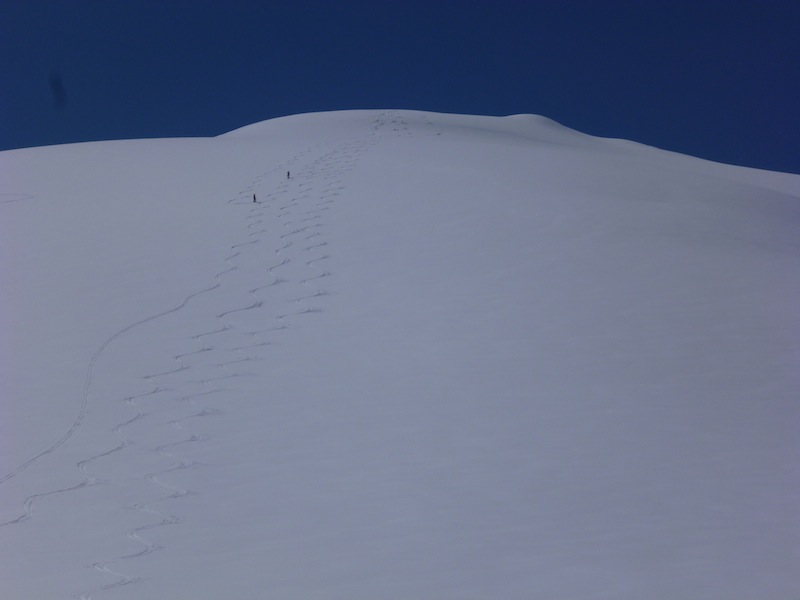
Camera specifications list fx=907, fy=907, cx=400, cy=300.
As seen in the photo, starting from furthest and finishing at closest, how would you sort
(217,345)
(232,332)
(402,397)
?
(232,332) < (217,345) < (402,397)

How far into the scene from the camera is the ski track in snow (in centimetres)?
427

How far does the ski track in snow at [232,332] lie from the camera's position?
4273 mm

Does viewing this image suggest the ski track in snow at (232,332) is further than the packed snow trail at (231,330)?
No

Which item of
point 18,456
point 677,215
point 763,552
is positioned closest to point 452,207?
point 677,215

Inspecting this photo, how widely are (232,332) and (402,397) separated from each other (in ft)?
5.77

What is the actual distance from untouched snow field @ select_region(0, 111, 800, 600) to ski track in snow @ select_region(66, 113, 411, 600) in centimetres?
3

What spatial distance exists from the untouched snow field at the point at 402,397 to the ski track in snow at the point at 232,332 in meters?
0.03

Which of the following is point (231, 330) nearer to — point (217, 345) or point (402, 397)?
point (217, 345)

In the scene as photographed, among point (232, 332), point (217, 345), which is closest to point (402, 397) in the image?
point (217, 345)

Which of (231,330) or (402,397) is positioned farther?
(231,330)

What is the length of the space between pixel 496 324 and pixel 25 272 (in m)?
4.68

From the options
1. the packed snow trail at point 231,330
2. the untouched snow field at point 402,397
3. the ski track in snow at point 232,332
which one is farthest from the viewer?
the packed snow trail at point 231,330

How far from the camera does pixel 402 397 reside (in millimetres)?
5566

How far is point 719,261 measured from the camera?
26.7 feet
